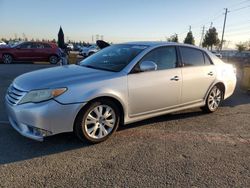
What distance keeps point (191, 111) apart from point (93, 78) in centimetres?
292

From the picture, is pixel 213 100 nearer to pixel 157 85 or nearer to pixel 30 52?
pixel 157 85

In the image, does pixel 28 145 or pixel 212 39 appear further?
pixel 212 39

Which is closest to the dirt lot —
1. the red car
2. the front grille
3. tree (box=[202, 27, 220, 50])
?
the front grille

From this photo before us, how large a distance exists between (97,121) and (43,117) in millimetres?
843

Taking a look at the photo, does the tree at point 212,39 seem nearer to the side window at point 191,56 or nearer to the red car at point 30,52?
the red car at point 30,52

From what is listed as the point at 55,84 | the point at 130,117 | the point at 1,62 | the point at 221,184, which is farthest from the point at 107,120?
the point at 1,62

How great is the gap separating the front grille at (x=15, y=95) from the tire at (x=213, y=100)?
12.6ft

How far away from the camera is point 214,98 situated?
6320 millimetres

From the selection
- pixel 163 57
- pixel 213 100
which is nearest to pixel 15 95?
pixel 163 57

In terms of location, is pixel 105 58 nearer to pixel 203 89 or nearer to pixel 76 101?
pixel 76 101

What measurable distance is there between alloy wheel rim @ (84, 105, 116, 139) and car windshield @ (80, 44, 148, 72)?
721 millimetres

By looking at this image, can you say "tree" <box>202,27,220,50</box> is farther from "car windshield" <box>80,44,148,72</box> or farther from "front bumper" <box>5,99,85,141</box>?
"front bumper" <box>5,99,85,141</box>

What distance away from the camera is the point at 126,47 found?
5418mm

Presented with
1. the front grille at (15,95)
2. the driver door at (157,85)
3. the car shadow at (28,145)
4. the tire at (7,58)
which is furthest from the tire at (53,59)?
the front grille at (15,95)
